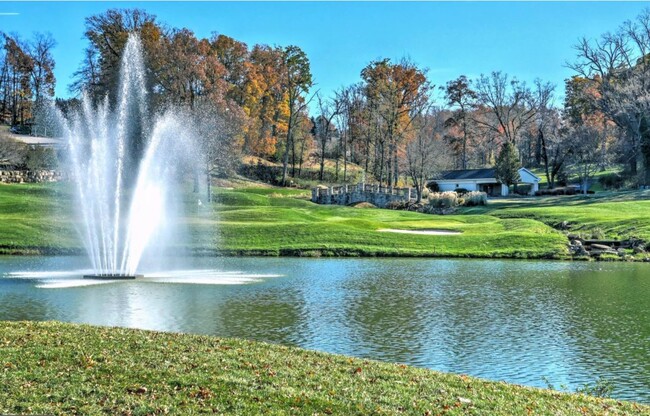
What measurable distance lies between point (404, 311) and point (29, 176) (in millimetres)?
57393

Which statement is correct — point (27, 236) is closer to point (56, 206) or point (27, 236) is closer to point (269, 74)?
point (56, 206)

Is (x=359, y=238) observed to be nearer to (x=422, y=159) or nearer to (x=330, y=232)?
(x=330, y=232)

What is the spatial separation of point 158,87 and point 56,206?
25.4 meters

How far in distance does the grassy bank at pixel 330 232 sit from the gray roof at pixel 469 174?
34.2 metres

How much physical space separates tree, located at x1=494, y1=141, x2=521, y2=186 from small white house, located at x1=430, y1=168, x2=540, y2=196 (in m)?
3.80

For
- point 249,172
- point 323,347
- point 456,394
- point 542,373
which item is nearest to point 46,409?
point 456,394

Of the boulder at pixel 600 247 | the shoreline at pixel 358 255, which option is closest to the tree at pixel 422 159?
the boulder at pixel 600 247

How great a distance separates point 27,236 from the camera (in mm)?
34750

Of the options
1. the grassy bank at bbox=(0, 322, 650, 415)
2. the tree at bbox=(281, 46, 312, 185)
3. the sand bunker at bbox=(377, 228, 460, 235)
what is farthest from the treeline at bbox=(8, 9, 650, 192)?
the grassy bank at bbox=(0, 322, 650, 415)

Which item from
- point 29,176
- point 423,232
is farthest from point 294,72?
point 423,232

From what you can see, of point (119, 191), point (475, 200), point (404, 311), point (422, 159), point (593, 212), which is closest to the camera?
point (404, 311)

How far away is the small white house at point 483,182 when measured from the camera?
3378 inches

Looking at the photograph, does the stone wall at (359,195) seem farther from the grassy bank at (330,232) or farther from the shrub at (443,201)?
the grassy bank at (330,232)

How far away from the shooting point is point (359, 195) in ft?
233
